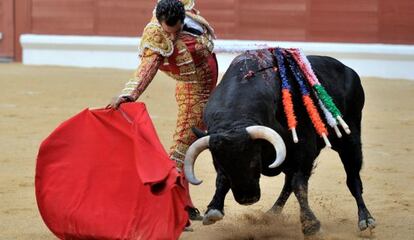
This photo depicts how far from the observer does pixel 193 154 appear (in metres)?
3.77

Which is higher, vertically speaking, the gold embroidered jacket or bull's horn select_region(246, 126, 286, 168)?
the gold embroidered jacket

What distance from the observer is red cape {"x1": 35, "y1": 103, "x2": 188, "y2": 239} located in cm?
382

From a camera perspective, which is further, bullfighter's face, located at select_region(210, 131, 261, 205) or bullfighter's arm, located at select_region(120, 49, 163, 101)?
bullfighter's arm, located at select_region(120, 49, 163, 101)

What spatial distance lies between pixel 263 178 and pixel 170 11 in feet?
6.48

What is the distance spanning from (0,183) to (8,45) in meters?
8.10

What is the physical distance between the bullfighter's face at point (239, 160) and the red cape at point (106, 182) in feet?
0.69

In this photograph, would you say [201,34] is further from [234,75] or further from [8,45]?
[8,45]

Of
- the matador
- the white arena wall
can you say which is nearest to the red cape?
the matador

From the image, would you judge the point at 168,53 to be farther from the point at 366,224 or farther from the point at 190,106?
the point at 366,224

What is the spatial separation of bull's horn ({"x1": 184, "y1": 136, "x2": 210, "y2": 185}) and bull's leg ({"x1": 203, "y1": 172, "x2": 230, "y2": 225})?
0.56ft

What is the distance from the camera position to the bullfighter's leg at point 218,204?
3865 mm

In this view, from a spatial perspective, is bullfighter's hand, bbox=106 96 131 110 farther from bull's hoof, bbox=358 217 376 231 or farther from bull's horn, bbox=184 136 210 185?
bull's hoof, bbox=358 217 376 231

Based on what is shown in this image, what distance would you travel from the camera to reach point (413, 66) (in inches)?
420

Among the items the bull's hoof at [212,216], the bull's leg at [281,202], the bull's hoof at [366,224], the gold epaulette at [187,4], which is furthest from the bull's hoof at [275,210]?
the gold epaulette at [187,4]
